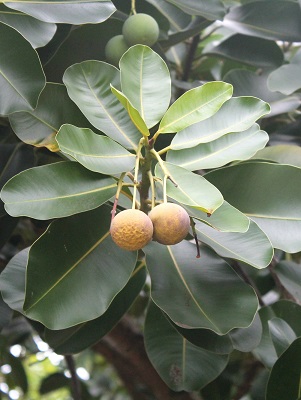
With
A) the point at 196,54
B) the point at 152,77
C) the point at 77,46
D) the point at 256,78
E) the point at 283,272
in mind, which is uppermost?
the point at 152,77

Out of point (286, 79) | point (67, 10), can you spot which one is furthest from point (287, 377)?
point (67, 10)

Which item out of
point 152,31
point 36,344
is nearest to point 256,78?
point 152,31

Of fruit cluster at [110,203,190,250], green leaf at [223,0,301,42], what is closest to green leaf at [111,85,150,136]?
fruit cluster at [110,203,190,250]

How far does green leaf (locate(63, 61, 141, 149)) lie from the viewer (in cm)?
101

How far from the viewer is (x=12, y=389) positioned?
2.08 m

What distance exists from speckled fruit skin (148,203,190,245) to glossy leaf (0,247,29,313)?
33 cm

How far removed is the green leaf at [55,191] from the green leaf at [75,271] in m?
0.07

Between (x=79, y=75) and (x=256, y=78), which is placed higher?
(x=79, y=75)

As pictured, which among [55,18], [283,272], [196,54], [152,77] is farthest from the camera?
[196,54]

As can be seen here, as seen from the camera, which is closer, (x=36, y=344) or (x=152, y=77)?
(x=152, y=77)

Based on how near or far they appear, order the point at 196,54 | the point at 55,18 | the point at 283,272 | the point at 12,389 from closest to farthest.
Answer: the point at 55,18, the point at 283,272, the point at 196,54, the point at 12,389

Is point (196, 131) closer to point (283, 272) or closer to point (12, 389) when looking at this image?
point (283, 272)

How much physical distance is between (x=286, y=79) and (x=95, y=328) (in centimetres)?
58

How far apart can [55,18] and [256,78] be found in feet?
1.75
